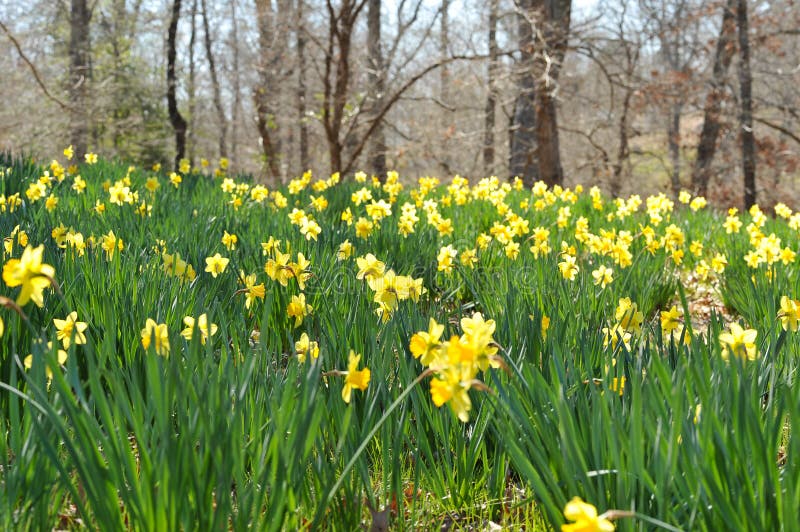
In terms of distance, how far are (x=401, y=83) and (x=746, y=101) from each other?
21.2 feet

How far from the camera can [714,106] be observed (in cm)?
1388

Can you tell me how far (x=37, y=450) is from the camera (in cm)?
120

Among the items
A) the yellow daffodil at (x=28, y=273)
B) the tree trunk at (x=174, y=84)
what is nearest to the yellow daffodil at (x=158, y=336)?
the yellow daffodil at (x=28, y=273)

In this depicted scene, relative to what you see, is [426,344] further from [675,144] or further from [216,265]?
[675,144]

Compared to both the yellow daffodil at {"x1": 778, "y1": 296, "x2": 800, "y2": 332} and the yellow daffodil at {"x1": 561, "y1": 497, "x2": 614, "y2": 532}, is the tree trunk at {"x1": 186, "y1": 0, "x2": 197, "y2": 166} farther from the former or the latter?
the yellow daffodil at {"x1": 561, "y1": 497, "x2": 614, "y2": 532}

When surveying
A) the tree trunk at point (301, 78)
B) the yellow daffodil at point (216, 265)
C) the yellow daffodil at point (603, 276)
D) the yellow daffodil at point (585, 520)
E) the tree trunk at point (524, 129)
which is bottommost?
the yellow daffodil at point (585, 520)

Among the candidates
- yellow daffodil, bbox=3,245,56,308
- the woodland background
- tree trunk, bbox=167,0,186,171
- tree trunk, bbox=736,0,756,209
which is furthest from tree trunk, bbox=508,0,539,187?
yellow daffodil, bbox=3,245,56,308

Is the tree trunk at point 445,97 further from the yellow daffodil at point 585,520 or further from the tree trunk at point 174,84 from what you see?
the yellow daffodil at point 585,520

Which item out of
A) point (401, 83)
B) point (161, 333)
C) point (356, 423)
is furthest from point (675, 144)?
point (161, 333)

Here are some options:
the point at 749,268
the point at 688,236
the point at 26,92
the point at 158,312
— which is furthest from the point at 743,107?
the point at 26,92

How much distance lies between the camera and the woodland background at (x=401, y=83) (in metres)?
9.57

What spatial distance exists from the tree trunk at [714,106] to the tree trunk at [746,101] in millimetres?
890

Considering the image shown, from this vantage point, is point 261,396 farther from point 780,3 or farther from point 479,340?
point 780,3

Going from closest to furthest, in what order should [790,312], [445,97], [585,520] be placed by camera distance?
1. [585,520]
2. [790,312]
3. [445,97]
